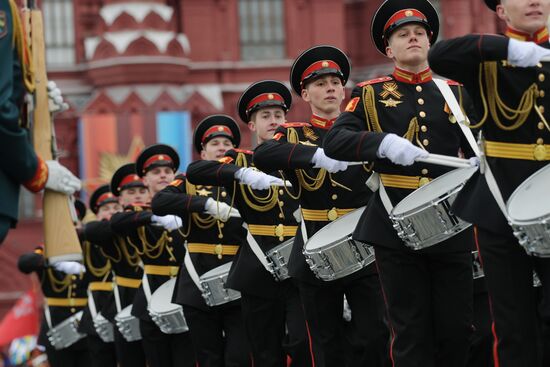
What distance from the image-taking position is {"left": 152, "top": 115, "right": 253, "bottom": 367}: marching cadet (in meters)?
10.4

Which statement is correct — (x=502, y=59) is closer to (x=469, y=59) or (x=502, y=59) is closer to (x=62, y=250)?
(x=469, y=59)

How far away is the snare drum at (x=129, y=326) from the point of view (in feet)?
41.3

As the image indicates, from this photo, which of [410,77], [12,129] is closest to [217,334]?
[410,77]

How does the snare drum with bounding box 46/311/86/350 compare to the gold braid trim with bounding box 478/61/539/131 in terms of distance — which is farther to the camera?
the snare drum with bounding box 46/311/86/350

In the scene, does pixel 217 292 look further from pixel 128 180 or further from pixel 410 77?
pixel 128 180

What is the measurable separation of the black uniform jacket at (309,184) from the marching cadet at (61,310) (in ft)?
Result: 21.2

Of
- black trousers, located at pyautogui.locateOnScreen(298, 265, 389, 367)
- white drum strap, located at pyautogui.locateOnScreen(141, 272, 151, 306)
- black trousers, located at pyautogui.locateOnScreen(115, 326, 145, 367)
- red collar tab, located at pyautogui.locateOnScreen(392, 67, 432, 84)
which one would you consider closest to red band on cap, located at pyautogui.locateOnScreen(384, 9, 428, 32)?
red collar tab, located at pyautogui.locateOnScreen(392, 67, 432, 84)

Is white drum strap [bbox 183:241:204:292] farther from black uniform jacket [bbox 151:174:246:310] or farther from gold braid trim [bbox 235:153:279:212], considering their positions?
gold braid trim [bbox 235:153:279:212]

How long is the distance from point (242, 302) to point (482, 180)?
3.42 m

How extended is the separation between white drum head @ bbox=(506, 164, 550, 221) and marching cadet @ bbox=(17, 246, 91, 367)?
9.03 metres

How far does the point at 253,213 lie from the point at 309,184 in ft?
4.28

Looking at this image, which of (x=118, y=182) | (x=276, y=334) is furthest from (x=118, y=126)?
(x=276, y=334)

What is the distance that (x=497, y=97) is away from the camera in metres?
6.63

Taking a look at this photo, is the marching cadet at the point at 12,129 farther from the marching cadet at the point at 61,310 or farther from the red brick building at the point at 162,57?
the red brick building at the point at 162,57
